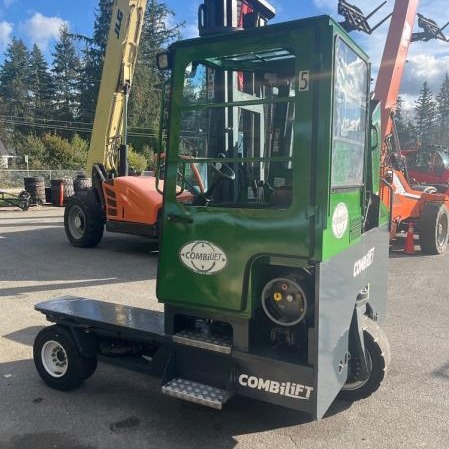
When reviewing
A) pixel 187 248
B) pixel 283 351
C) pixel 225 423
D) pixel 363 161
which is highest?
pixel 363 161

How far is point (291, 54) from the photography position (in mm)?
3441

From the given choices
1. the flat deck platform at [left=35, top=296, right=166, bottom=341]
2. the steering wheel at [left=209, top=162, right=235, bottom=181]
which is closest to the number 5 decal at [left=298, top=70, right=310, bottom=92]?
the steering wheel at [left=209, top=162, right=235, bottom=181]

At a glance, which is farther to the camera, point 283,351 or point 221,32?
point 221,32

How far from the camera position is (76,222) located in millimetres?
10477

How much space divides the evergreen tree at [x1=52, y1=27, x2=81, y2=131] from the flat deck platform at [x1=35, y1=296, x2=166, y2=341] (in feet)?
178

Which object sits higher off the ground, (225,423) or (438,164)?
(438,164)

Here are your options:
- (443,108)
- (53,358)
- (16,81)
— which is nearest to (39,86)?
(16,81)

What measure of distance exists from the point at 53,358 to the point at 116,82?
8.88 m

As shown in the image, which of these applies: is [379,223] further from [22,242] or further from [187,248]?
[22,242]

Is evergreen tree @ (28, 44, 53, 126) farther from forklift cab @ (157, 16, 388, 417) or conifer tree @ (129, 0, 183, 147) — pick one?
forklift cab @ (157, 16, 388, 417)

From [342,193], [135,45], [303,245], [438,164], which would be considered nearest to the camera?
[303,245]

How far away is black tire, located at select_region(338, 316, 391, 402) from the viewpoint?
3631 mm

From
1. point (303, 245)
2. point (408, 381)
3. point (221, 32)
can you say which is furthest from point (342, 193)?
point (408, 381)

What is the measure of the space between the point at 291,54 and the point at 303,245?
145cm
